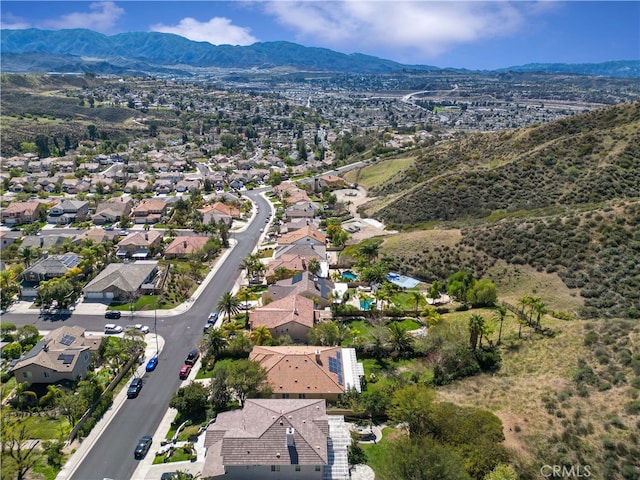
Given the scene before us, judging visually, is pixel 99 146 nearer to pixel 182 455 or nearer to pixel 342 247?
pixel 342 247

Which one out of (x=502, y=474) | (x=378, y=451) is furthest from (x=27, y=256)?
(x=502, y=474)

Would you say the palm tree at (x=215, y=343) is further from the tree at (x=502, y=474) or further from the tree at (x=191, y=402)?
the tree at (x=502, y=474)

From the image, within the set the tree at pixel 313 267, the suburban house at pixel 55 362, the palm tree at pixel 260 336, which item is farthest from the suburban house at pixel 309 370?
the tree at pixel 313 267

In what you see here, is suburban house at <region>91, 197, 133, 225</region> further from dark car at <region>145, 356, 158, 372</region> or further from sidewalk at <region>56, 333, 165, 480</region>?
sidewalk at <region>56, 333, 165, 480</region>

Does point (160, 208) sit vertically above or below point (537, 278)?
below

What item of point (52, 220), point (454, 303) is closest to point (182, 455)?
point (454, 303)

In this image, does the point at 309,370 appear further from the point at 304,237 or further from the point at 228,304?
the point at 304,237

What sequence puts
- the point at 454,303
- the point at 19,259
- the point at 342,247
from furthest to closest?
the point at 342,247, the point at 19,259, the point at 454,303
